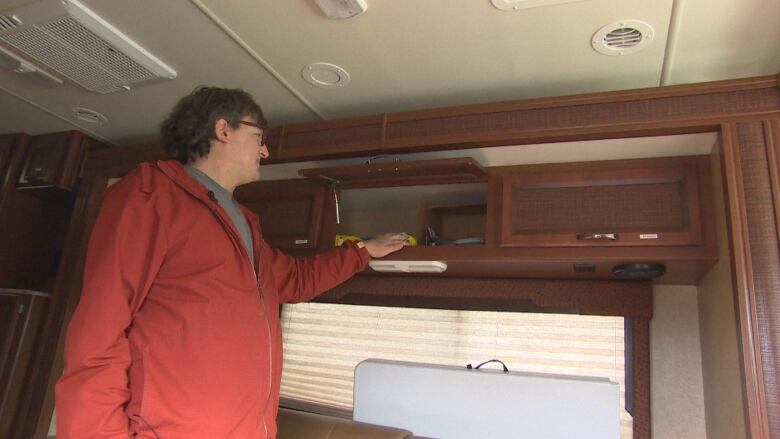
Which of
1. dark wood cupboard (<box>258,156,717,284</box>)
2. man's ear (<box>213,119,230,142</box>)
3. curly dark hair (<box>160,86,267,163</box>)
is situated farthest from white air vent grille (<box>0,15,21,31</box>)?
dark wood cupboard (<box>258,156,717,284</box>)

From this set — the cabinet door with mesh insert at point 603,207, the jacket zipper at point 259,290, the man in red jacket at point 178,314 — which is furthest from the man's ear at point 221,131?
the cabinet door with mesh insert at point 603,207

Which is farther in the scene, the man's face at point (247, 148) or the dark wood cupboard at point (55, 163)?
the dark wood cupboard at point (55, 163)

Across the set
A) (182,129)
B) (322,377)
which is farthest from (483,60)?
(322,377)

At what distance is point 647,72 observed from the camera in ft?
5.32

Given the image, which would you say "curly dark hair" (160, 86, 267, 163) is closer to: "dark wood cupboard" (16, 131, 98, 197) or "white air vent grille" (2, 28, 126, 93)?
"white air vent grille" (2, 28, 126, 93)

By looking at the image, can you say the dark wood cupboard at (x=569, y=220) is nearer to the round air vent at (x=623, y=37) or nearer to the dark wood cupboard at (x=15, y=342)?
the round air vent at (x=623, y=37)

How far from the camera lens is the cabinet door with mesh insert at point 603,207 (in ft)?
5.39

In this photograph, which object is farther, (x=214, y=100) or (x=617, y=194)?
(x=617, y=194)

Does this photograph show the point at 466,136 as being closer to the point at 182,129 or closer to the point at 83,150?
the point at 182,129

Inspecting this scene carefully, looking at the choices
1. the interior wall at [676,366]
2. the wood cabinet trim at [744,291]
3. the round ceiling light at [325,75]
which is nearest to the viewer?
the wood cabinet trim at [744,291]

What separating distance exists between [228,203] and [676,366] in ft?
5.58

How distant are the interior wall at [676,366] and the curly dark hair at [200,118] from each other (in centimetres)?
166

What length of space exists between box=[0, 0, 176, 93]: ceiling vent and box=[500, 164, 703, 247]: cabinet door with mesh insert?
4.33 ft

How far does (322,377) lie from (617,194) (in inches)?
61.3
